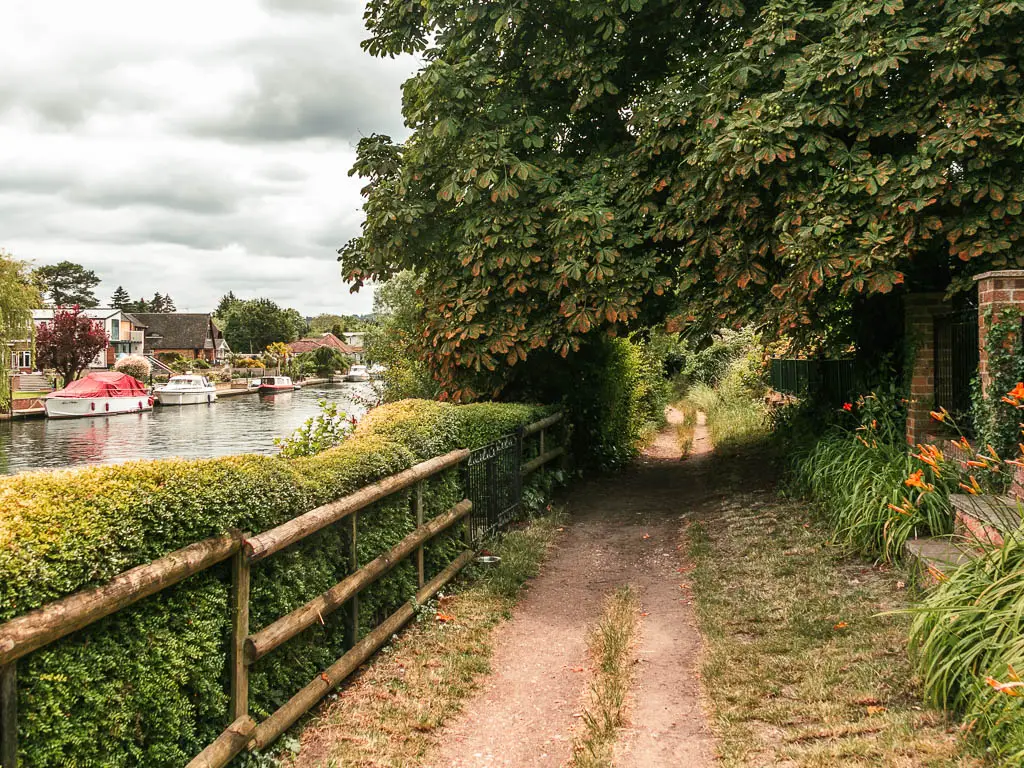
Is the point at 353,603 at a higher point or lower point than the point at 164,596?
lower

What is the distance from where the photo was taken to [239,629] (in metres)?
3.74

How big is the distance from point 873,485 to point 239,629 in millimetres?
5426

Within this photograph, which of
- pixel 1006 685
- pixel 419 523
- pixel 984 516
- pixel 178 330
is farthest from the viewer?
pixel 178 330

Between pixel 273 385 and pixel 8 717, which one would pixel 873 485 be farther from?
pixel 273 385

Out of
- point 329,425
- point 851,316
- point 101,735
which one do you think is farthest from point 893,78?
point 101,735

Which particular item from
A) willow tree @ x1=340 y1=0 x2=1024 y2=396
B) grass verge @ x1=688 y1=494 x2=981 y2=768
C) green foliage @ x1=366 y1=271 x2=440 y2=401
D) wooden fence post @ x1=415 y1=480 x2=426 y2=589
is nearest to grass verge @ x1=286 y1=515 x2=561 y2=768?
wooden fence post @ x1=415 y1=480 x2=426 y2=589

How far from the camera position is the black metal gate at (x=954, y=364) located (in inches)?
300

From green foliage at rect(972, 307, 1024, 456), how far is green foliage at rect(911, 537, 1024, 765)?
7.54ft

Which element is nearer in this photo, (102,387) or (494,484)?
(494,484)

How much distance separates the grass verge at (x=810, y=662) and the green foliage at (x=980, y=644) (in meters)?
0.15

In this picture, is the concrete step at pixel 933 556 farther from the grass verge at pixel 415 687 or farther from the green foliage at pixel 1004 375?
the grass verge at pixel 415 687

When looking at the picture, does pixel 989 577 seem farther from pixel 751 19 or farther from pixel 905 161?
pixel 751 19

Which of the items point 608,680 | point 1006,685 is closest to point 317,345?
point 608,680

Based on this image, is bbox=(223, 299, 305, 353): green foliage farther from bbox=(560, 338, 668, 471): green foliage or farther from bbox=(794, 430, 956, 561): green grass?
bbox=(794, 430, 956, 561): green grass
